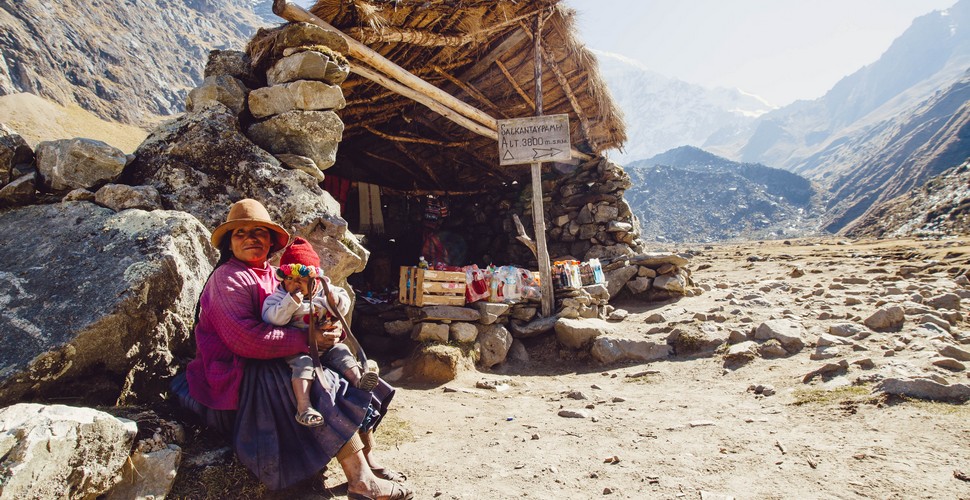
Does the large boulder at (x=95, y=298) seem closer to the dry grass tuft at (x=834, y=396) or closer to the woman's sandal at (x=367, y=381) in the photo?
the woman's sandal at (x=367, y=381)

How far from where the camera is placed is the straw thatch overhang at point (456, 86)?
18.0 ft

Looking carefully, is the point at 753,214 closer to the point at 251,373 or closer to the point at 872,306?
the point at 872,306

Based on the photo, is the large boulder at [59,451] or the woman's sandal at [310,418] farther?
the woman's sandal at [310,418]

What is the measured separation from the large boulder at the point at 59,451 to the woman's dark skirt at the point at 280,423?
0.43m

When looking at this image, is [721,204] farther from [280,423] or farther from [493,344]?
[280,423]

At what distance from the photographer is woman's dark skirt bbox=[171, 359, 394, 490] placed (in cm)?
202

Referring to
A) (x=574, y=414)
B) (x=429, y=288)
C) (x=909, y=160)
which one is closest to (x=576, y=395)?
(x=574, y=414)

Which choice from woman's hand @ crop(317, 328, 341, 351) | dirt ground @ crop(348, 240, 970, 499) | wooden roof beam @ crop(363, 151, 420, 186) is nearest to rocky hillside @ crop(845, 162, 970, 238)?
wooden roof beam @ crop(363, 151, 420, 186)

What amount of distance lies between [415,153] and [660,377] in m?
7.20

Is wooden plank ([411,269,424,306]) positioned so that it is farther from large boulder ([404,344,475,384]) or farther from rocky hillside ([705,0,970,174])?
rocky hillside ([705,0,970,174])

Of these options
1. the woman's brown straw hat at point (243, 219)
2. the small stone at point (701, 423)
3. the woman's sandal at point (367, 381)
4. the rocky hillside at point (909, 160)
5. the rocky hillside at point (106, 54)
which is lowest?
the small stone at point (701, 423)

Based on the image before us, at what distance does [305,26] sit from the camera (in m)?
4.18

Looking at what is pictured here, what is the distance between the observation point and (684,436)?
117 inches

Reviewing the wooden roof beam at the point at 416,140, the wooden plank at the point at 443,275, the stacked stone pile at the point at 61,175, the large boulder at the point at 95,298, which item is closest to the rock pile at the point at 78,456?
the large boulder at the point at 95,298
